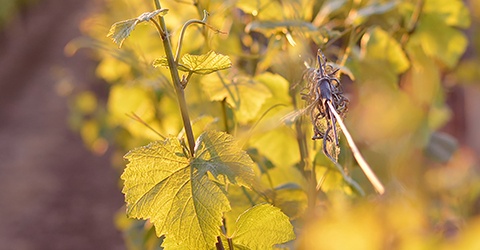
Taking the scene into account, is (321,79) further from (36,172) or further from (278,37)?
(36,172)

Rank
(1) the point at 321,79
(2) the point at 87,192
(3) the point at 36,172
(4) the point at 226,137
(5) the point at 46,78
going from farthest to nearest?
(5) the point at 46,78 < (3) the point at 36,172 < (2) the point at 87,192 < (4) the point at 226,137 < (1) the point at 321,79

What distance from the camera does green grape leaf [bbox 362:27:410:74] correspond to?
1.57 metres

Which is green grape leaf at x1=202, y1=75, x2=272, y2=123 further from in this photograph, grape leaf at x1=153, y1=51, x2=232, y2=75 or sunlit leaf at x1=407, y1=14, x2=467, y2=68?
sunlit leaf at x1=407, y1=14, x2=467, y2=68

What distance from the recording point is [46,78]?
10.0 metres

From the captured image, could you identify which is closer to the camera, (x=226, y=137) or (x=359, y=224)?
(x=226, y=137)

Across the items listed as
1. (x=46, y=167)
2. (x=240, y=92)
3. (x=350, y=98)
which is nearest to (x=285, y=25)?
(x=240, y=92)

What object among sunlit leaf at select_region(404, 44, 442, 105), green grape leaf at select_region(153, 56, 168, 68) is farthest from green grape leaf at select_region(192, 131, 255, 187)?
sunlit leaf at select_region(404, 44, 442, 105)

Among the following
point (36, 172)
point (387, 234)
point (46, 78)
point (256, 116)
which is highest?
point (46, 78)

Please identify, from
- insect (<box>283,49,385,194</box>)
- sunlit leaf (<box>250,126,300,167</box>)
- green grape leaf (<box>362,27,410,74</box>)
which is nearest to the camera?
insect (<box>283,49,385,194</box>)

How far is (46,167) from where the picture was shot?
707 centimetres

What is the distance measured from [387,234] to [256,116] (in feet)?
1.56

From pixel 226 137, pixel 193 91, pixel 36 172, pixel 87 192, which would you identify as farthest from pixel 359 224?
pixel 36 172

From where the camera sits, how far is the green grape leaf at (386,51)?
1.57 m

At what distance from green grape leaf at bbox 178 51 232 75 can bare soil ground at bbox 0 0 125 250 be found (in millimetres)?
4723
